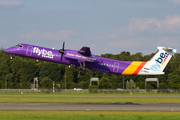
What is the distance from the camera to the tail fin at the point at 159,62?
129ft

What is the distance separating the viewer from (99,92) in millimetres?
89750

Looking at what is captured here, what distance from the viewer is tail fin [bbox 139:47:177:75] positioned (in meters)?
39.4

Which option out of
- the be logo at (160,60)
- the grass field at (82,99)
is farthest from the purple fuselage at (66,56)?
the grass field at (82,99)

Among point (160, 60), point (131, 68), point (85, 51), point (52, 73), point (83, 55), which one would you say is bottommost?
point (131, 68)

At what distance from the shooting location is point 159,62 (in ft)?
131

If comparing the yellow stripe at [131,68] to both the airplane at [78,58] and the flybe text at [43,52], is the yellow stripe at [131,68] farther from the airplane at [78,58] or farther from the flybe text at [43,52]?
the flybe text at [43,52]

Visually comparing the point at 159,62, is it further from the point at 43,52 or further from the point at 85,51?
the point at 43,52

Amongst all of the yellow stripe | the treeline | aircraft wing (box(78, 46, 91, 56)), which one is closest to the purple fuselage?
aircraft wing (box(78, 46, 91, 56))

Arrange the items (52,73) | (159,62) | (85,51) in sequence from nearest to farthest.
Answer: (85,51)
(159,62)
(52,73)

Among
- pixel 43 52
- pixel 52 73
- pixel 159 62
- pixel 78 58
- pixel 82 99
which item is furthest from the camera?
pixel 52 73

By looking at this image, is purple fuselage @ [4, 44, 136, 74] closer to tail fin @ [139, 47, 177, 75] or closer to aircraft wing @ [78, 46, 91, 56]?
aircraft wing @ [78, 46, 91, 56]

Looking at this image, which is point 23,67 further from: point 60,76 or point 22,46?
point 22,46

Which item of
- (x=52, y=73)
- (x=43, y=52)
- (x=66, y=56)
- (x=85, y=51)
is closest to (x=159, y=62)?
(x=85, y=51)

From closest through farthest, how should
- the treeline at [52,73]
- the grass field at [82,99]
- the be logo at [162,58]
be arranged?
the be logo at [162,58], the grass field at [82,99], the treeline at [52,73]
